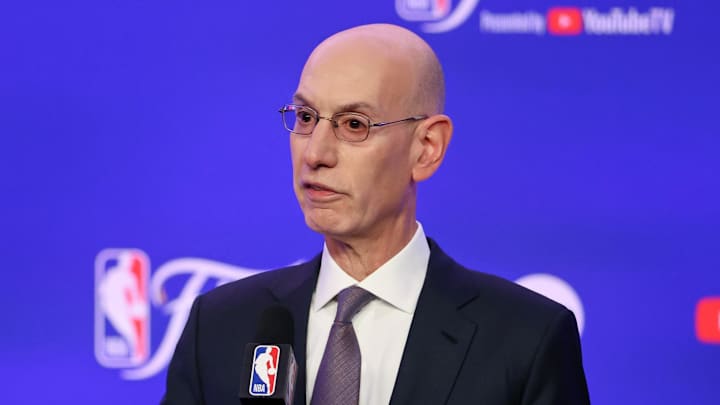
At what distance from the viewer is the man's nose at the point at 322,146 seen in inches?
70.2

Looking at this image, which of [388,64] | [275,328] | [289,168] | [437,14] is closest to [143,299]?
[289,168]

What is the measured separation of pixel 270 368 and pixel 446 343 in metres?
0.44

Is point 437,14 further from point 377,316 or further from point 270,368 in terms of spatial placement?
point 270,368

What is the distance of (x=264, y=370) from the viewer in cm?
148

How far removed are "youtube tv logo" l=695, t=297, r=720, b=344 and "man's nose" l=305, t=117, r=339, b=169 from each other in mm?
1495

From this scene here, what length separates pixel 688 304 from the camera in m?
2.94

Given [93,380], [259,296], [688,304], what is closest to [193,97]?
[93,380]

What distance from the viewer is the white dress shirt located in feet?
5.99

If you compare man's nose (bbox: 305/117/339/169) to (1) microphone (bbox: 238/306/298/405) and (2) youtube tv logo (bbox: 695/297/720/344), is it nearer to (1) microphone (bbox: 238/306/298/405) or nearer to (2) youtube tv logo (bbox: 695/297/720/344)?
(1) microphone (bbox: 238/306/298/405)

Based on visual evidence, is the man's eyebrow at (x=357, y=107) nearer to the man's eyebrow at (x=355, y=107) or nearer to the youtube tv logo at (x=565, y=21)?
the man's eyebrow at (x=355, y=107)

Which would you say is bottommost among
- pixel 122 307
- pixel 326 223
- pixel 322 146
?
pixel 122 307

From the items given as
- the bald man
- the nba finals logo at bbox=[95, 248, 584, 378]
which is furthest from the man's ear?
the nba finals logo at bbox=[95, 248, 584, 378]

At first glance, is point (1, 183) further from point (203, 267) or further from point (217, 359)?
point (217, 359)

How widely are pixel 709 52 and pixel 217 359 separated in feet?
Answer: 5.56
